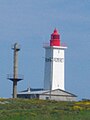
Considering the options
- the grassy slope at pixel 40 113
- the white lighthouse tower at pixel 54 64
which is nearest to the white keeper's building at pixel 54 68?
the white lighthouse tower at pixel 54 64

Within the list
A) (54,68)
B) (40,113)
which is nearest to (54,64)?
(54,68)

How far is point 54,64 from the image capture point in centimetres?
7125

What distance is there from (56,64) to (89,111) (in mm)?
34285

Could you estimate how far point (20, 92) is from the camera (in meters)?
71.9

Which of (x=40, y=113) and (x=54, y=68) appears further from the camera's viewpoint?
(x=54, y=68)

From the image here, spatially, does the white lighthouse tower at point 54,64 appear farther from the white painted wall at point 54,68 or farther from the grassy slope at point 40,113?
the grassy slope at point 40,113

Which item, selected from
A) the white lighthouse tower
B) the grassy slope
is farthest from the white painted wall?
the grassy slope

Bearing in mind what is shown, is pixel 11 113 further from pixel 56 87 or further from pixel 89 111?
pixel 56 87

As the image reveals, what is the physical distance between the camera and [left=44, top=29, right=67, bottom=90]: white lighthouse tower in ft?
231

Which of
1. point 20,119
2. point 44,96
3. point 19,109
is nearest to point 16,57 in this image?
point 44,96

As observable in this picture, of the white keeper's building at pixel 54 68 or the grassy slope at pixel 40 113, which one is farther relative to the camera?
the white keeper's building at pixel 54 68

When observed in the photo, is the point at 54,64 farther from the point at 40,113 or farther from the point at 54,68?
the point at 40,113

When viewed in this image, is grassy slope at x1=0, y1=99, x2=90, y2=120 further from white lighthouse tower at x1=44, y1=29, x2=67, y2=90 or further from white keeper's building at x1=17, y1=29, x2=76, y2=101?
white lighthouse tower at x1=44, y1=29, x2=67, y2=90

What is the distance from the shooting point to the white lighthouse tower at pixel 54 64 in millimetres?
70331
